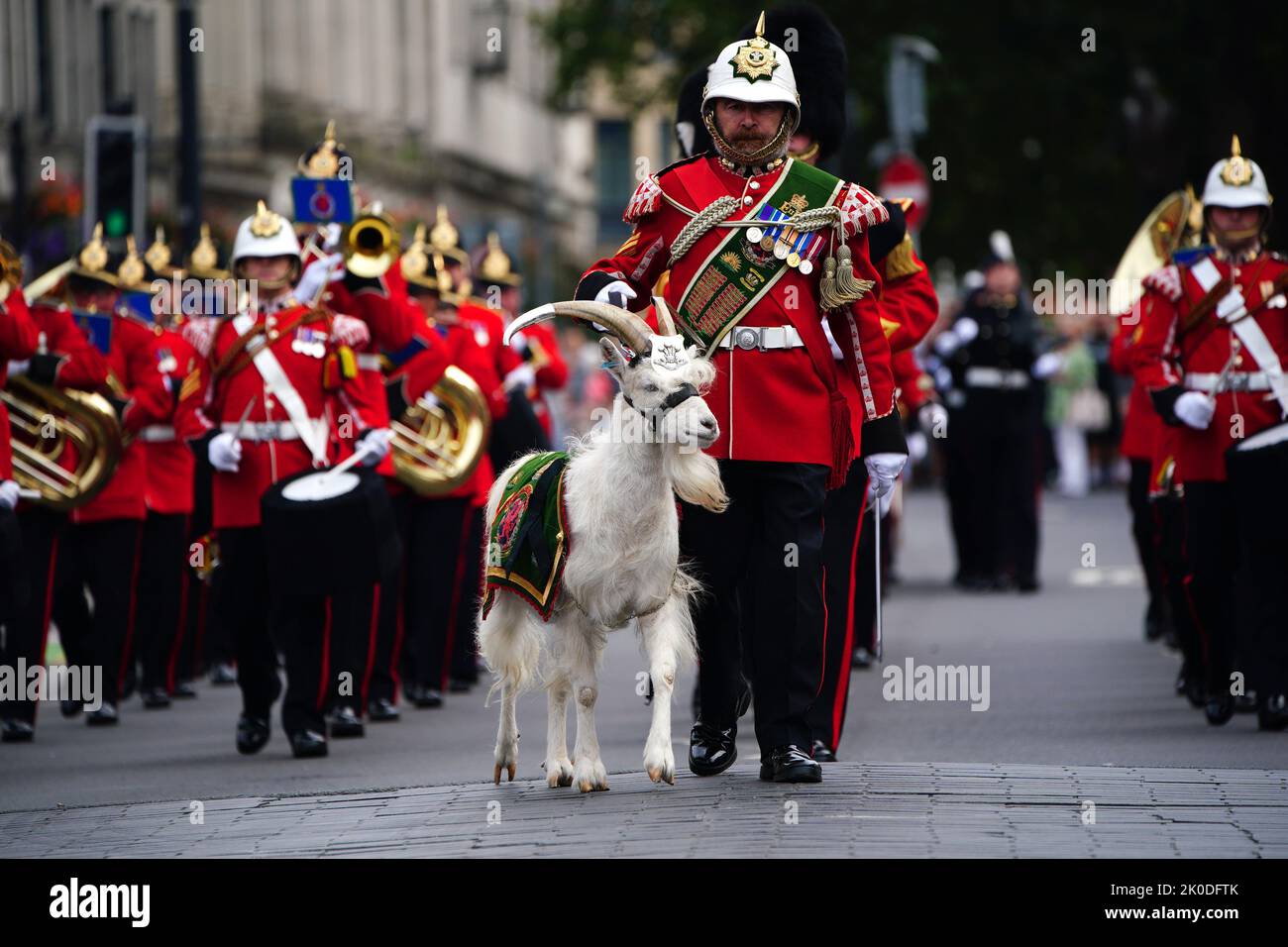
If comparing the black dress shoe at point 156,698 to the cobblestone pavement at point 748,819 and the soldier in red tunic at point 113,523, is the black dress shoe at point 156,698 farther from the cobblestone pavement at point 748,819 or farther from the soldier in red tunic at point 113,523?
the cobblestone pavement at point 748,819

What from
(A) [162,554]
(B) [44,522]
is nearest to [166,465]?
(A) [162,554]

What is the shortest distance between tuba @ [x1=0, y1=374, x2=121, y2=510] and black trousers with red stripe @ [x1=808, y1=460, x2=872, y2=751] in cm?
486

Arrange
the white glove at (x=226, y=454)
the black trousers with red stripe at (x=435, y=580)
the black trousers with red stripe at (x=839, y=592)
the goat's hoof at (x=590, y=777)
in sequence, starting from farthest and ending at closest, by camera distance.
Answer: the black trousers with red stripe at (x=435, y=580) → the white glove at (x=226, y=454) → the black trousers with red stripe at (x=839, y=592) → the goat's hoof at (x=590, y=777)

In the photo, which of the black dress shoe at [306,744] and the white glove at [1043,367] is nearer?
the black dress shoe at [306,744]

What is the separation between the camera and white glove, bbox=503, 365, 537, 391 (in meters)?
16.8

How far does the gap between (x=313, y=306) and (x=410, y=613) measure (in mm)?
3203

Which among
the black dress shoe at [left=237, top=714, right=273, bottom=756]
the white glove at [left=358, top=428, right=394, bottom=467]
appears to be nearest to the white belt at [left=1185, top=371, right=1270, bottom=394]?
the white glove at [left=358, top=428, right=394, bottom=467]

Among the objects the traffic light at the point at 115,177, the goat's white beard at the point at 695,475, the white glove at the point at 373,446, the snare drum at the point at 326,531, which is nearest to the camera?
the goat's white beard at the point at 695,475

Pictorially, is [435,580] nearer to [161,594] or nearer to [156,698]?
[161,594]

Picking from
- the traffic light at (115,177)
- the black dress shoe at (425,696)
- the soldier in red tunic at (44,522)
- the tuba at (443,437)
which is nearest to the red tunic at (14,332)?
the soldier in red tunic at (44,522)

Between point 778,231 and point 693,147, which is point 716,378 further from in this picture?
point 693,147

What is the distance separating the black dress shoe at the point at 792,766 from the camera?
9703 millimetres

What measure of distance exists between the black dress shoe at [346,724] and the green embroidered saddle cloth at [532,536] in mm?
3150

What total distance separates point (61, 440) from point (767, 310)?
5668 mm
